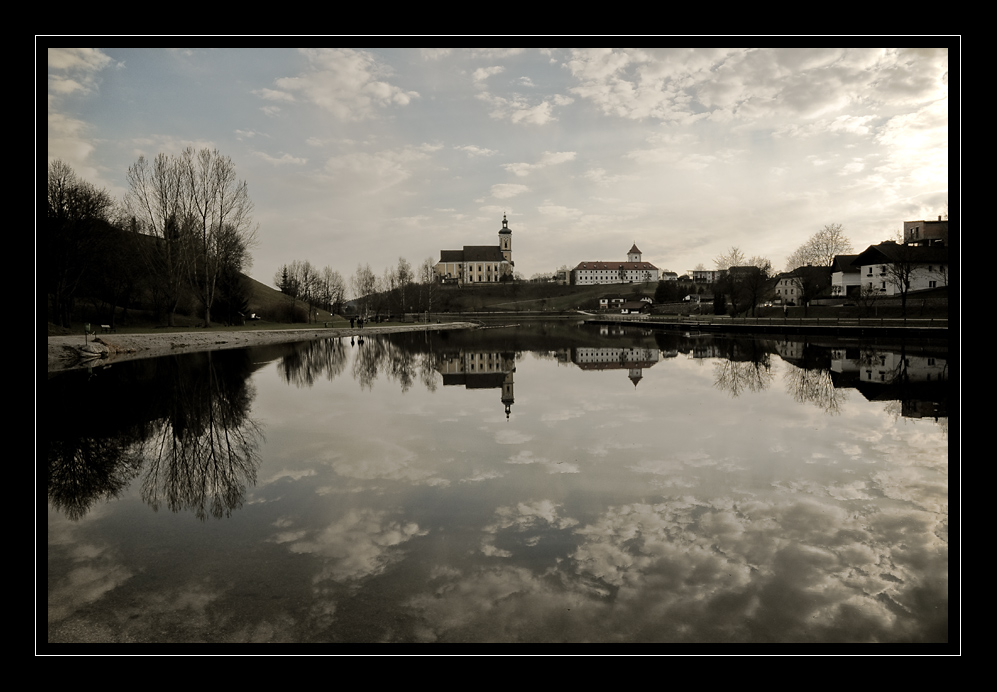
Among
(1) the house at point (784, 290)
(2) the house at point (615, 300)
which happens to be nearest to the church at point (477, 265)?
(2) the house at point (615, 300)

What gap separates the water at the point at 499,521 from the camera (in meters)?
4.48

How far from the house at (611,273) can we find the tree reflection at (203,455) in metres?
174

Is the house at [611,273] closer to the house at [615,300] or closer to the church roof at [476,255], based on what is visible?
the church roof at [476,255]

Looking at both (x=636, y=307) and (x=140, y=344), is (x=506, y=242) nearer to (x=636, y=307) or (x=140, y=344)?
(x=636, y=307)

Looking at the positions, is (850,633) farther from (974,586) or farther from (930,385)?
(930,385)

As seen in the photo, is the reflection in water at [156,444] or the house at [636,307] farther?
the house at [636,307]

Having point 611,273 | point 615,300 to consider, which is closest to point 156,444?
point 615,300

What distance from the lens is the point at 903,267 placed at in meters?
54.4

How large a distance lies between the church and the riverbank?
122970 millimetres

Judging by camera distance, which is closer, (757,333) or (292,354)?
(292,354)

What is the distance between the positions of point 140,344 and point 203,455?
33.7m
